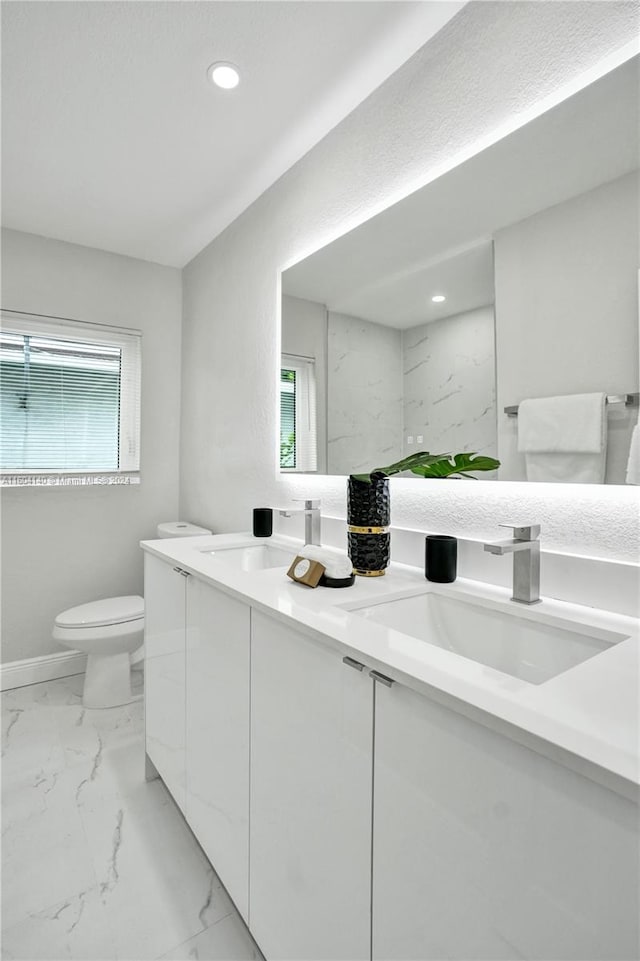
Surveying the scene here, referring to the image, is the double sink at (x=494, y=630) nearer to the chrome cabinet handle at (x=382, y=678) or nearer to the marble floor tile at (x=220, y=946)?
the chrome cabinet handle at (x=382, y=678)

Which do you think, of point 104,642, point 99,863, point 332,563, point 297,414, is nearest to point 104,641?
point 104,642

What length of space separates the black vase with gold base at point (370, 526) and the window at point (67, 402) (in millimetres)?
1939

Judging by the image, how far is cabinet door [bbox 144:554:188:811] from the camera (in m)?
1.48

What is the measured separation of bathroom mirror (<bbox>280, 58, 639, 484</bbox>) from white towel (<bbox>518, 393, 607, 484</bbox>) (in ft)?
0.04

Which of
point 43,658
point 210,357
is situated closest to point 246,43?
point 210,357

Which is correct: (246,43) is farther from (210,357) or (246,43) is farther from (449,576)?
Result: (449,576)

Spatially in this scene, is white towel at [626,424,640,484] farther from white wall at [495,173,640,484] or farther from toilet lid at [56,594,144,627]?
toilet lid at [56,594,144,627]

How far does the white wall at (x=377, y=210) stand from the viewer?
1.08 m

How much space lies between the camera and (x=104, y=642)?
2252mm

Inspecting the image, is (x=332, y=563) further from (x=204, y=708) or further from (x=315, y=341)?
(x=315, y=341)

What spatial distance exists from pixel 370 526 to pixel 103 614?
5.36 ft

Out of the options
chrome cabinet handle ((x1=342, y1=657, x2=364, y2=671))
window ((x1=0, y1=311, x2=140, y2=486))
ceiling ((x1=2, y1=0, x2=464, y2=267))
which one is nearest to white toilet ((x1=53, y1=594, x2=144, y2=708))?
window ((x1=0, y1=311, x2=140, y2=486))

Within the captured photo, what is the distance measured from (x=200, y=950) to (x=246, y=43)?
2465 mm

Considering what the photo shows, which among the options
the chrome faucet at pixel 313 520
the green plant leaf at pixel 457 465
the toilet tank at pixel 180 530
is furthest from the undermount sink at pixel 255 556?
the toilet tank at pixel 180 530
